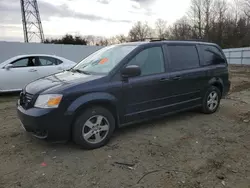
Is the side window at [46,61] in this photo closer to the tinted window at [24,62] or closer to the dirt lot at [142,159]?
the tinted window at [24,62]

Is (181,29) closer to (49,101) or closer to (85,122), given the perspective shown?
(85,122)

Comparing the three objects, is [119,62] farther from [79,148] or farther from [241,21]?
[241,21]

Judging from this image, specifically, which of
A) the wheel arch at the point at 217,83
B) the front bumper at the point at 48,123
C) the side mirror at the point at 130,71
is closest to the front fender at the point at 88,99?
the front bumper at the point at 48,123

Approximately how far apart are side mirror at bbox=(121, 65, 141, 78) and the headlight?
111 cm

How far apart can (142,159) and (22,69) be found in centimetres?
610

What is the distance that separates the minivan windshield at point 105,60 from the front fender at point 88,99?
0.47 m

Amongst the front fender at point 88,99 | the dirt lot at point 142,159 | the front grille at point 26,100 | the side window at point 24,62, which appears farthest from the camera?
the side window at point 24,62

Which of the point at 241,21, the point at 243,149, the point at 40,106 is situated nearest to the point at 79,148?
the point at 40,106

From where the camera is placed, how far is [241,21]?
133ft

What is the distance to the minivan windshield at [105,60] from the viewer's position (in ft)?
13.7

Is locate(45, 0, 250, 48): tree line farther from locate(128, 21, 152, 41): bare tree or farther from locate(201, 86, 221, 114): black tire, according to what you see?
locate(201, 86, 221, 114): black tire

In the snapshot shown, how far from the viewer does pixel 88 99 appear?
360cm

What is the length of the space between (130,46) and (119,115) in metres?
1.36

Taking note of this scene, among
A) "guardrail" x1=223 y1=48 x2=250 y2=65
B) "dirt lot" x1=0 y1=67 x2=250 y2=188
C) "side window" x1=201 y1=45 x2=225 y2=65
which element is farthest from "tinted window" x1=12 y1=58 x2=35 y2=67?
"guardrail" x1=223 y1=48 x2=250 y2=65
